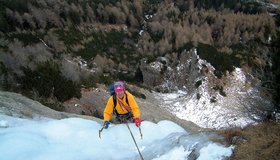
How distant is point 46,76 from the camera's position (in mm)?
22875

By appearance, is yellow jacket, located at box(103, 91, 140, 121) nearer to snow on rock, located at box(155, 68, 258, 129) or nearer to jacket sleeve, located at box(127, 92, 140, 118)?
jacket sleeve, located at box(127, 92, 140, 118)

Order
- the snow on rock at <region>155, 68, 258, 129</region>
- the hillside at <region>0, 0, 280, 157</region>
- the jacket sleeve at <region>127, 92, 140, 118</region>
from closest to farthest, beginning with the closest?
the jacket sleeve at <region>127, 92, 140, 118</region> → the hillside at <region>0, 0, 280, 157</region> → the snow on rock at <region>155, 68, 258, 129</region>

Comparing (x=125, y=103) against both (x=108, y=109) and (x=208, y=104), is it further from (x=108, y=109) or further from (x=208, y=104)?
(x=208, y=104)

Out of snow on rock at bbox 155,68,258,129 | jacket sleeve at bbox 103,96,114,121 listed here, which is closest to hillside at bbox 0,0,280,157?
snow on rock at bbox 155,68,258,129

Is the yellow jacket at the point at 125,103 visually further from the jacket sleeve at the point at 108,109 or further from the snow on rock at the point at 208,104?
the snow on rock at the point at 208,104

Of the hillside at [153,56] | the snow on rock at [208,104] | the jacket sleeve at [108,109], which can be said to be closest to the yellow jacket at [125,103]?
the jacket sleeve at [108,109]

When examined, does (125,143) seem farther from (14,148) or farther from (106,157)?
(14,148)

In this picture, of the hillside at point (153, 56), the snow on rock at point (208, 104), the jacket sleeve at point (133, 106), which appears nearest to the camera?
the jacket sleeve at point (133, 106)

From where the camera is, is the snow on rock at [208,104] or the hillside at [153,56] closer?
the hillside at [153,56]

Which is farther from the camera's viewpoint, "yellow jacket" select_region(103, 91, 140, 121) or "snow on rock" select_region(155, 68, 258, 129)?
"snow on rock" select_region(155, 68, 258, 129)

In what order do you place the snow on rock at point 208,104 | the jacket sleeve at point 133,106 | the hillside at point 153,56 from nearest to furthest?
the jacket sleeve at point 133,106 → the hillside at point 153,56 → the snow on rock at point 208,104

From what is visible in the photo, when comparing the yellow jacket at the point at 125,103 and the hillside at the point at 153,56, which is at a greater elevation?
the yellow jacket at the point at 125,103

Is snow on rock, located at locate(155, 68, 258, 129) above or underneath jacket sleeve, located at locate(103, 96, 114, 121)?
underneath

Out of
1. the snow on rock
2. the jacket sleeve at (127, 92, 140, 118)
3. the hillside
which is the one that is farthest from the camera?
the snow on rock
